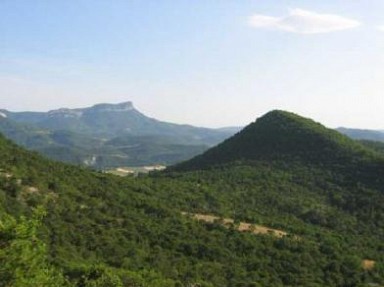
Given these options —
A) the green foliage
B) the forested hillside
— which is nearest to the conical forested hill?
the forested hillside

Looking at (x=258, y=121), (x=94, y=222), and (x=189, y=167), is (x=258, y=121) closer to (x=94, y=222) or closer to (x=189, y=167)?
(x=189, y=167)

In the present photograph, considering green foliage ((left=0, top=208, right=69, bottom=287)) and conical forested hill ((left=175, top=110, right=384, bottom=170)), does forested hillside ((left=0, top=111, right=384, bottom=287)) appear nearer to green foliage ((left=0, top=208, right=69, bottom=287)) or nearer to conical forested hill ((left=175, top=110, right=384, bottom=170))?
green foliage ((left=0, top=208, right=69, bottom=287))

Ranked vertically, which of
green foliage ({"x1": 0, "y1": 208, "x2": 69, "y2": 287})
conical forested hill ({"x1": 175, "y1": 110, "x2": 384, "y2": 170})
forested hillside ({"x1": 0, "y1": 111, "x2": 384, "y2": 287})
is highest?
→ conical forested hill ({"x1": 175, "y1": 110, "x2": 384, "y2": 170})

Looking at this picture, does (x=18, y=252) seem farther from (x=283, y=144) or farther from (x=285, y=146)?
(x=283, y=144)

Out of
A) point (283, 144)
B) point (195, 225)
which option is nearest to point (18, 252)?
point (195, 225)

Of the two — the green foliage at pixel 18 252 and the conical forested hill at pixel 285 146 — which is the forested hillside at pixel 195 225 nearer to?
the green foliage at pixel 18 252

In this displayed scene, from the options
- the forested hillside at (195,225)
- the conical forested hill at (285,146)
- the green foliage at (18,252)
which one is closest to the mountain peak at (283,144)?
the conical forested hill at (285,146)

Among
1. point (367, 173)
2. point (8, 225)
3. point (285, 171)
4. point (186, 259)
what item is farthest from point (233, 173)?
point (8, 225)
